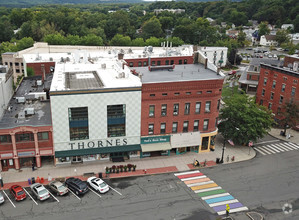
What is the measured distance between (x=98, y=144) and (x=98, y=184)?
793 cm

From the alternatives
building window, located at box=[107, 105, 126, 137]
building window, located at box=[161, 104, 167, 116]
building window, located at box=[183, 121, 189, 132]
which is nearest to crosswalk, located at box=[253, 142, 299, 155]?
building window, located at box=[183, 121, 189, 132]

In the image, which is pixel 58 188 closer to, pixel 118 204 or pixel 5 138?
pixel 118 204

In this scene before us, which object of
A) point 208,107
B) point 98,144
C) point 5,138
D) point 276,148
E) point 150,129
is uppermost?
point 208,107

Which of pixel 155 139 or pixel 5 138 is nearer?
pixel 5 138

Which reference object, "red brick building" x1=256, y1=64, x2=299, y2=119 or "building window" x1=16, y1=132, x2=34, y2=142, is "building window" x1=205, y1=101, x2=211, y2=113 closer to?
"red brick building" x1=256, y1=64, x2=299, y2=119

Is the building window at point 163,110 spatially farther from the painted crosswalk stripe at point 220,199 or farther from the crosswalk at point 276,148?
the crosswalk at point 276,148

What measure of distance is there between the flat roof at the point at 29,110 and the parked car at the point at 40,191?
352 inches

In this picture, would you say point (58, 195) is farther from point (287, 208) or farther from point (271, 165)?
point (271, 165)

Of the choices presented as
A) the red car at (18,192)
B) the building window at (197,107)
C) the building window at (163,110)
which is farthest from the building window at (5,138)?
the building window at (197,107)

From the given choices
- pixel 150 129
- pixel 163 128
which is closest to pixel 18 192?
pixel 150 129

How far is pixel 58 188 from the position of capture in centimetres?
3888

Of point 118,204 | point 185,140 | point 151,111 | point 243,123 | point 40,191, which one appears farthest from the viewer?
point 243,123

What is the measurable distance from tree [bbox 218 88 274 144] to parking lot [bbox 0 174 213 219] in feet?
54.9

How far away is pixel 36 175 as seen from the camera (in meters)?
43.2
